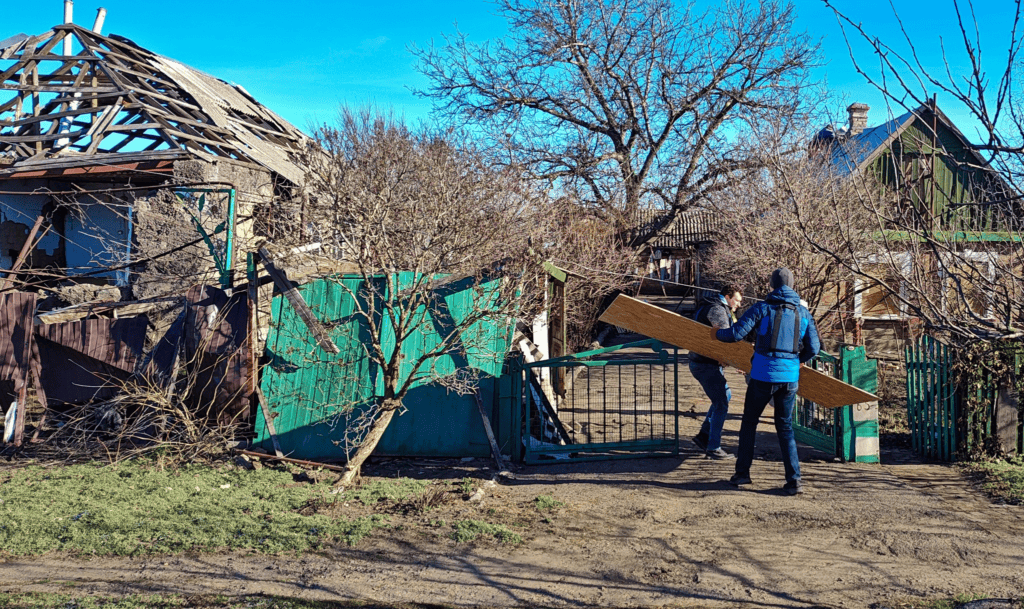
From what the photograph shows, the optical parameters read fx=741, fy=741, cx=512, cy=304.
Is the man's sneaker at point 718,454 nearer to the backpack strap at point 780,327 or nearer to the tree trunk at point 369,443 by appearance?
the backpack strap at point 780,327

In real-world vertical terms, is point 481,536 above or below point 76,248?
below

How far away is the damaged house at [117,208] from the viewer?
293 inches

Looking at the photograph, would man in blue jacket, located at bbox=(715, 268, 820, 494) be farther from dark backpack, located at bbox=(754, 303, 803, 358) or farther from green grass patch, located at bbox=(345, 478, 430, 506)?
green grass patch, located at bbox=(345, 478, 430, 506)

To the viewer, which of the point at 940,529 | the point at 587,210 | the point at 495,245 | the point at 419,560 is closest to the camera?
the point at 419,560

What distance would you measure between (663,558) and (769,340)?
6.62 ft

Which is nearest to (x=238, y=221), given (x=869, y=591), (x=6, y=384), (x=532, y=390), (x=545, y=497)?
(x=6, y=384)

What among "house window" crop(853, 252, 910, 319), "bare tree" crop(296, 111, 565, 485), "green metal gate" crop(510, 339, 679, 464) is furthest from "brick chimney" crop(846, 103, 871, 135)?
"bare tree" crop(296, 111, 565, 485)

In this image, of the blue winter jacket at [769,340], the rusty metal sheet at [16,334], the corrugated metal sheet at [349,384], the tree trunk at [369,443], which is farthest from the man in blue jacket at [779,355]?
the rusty metal sheet at [16,334]

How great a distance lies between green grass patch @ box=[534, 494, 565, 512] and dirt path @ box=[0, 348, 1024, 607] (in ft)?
0.24

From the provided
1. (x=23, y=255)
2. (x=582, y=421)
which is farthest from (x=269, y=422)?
(x=23, y=255)

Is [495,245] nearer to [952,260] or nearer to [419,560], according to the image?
[419,560]

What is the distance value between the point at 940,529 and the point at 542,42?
53.8ft

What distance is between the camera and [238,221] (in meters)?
8.65

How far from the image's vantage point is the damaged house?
24.4 ft
